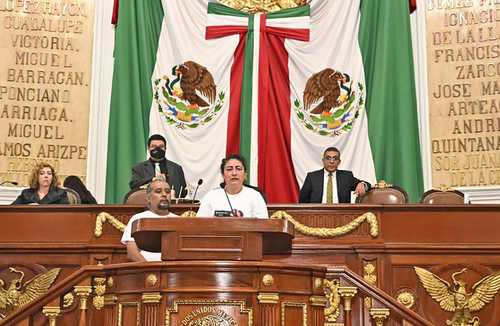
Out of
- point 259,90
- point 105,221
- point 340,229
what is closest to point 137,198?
point 105,221

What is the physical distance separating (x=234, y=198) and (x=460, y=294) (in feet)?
6.80

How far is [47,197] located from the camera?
26.1 feet

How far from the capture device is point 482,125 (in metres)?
10.2

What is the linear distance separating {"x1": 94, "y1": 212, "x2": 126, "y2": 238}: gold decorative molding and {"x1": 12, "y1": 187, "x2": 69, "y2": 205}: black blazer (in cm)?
58

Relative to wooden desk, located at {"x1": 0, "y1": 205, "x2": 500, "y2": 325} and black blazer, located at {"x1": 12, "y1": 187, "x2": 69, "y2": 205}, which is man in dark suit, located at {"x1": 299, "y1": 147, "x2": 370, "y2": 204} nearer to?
wooden desk, located at {"x1": 0, "y1": 205, "x2": 500, "y2": 325}

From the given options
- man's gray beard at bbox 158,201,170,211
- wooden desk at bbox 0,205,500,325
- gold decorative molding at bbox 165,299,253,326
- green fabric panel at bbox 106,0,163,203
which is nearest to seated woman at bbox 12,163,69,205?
wooden desk at bbox 0,205,500,325

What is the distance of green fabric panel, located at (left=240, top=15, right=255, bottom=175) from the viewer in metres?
10.4

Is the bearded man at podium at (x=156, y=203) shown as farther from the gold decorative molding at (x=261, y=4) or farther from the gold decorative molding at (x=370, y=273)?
the gold decorative molding at (x=261, y=4)

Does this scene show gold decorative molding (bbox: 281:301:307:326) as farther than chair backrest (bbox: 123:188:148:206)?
No

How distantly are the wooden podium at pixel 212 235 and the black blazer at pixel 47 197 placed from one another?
269 cm


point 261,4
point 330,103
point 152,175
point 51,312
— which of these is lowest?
point 51,312

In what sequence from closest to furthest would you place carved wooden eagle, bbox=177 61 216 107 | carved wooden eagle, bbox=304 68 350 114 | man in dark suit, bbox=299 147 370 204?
man in dark suit, bbox=299 147 370 204 < carved wooden eagle, bbox=304 68 350 114 < carved wooden eagle, bbox=177 61 216 107

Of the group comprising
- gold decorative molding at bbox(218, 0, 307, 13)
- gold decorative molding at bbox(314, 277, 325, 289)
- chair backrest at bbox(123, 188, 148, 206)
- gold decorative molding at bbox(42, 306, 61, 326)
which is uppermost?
gold decorative molding at bbox(218, 0, 307, 13)

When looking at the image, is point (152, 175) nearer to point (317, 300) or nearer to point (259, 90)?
point (259, 90)
